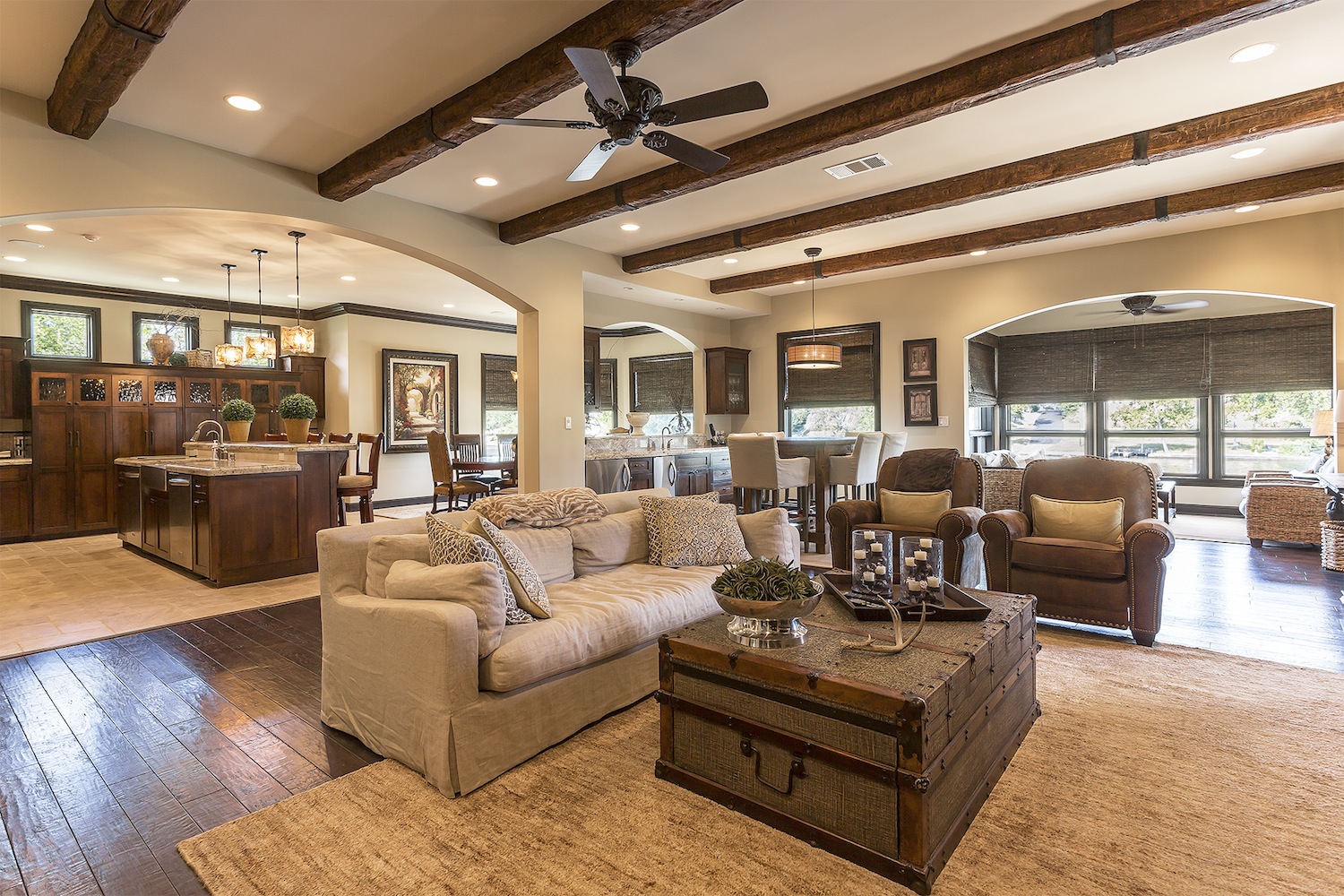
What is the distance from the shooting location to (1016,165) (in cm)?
468

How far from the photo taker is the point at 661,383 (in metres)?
11.2

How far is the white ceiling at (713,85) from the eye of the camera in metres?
2.90

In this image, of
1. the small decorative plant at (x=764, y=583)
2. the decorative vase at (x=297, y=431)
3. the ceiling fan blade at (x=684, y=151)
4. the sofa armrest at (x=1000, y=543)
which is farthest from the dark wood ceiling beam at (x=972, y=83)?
the decorative vase at (x=297, y=431)

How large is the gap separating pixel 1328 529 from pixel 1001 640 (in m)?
4.79

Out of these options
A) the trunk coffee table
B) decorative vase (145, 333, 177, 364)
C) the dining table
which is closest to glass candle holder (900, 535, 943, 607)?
the trunk coffee table

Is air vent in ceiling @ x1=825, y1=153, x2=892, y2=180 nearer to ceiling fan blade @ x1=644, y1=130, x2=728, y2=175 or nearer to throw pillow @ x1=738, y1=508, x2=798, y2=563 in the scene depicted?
ceiling fan blade @ x1=644, y1=130, x2=728, y2=175

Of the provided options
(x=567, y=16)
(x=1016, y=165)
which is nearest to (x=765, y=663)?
(x=567, y=16)

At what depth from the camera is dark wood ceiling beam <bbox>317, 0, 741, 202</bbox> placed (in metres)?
2.62

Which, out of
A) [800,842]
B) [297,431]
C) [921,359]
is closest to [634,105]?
[800,842]

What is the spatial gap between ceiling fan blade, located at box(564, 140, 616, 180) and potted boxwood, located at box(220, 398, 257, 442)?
447 centimetres

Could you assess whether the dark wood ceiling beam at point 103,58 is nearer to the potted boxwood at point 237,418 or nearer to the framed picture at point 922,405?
the potted boxwood at point 237,418

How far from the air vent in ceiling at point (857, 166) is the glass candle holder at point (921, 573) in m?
3.01

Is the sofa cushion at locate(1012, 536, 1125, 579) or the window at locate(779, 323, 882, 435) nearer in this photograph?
the sofa cushion at locate(1012, 536, 1125, 579)

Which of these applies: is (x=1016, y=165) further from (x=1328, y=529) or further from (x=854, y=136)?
(x=1328, y=529)
